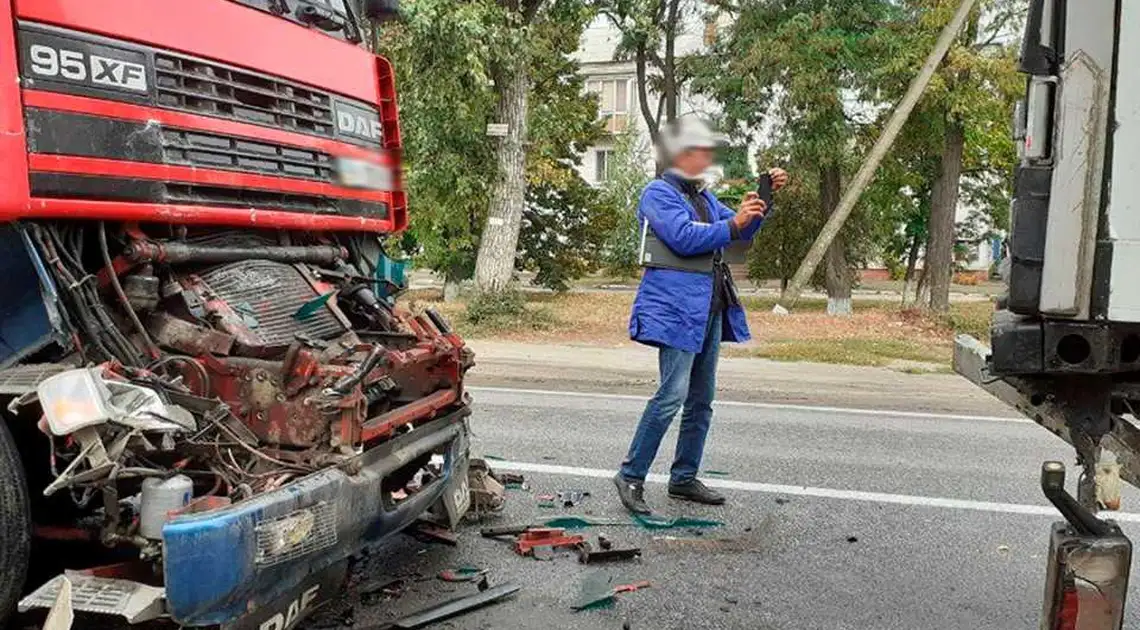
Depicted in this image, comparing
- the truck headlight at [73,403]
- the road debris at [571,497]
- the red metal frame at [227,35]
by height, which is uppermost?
the red metal frame at [227,35]

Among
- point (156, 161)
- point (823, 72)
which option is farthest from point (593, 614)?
point (823, 72)

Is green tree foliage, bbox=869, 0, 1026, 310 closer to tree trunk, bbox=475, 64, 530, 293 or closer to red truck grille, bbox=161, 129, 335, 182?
tree trunk, bbox=475, 64, 530, 293

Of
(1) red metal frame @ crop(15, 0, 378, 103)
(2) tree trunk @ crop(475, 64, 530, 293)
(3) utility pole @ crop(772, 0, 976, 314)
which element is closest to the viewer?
(1) red metal frame @ crop(15, 0, 378, 103)

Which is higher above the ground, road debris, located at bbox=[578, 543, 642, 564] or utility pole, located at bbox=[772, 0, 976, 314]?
utility pole, located at bbox=[772, 0, 976, 314]

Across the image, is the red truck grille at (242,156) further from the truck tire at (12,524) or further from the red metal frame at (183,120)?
the truck tire at (12,524)

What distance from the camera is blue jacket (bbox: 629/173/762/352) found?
16.1 ft

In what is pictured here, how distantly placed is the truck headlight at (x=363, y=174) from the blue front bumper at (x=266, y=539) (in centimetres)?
146

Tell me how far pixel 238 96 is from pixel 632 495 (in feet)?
8.79

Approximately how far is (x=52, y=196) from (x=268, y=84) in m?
1.08

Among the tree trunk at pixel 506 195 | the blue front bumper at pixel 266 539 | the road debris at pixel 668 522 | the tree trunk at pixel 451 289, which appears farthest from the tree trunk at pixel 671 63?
the blue front bumper at pixel 266 539

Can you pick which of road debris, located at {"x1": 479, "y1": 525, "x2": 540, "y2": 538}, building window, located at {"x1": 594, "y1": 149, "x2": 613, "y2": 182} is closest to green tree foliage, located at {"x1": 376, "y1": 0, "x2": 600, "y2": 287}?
road debris, located at {"x1": 479, "y1": 525, "x2": 540, "y2": 538}

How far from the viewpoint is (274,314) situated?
12.4ft

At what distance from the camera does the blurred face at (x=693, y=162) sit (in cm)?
518

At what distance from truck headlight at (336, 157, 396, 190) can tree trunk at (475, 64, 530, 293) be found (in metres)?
10.1
